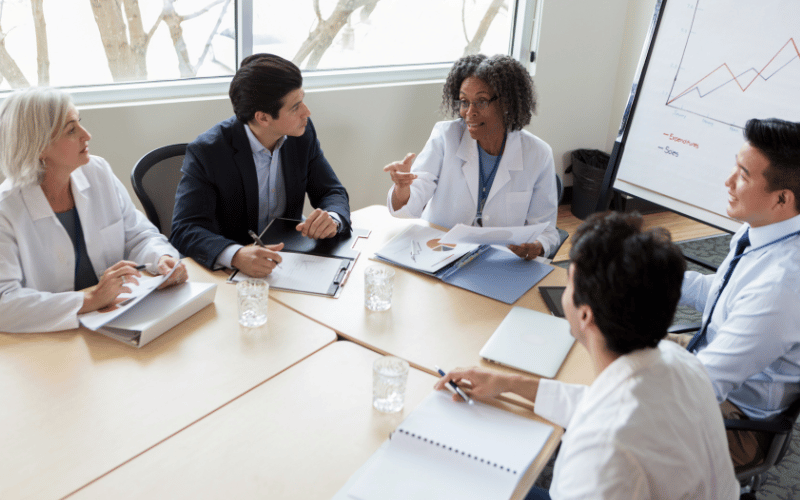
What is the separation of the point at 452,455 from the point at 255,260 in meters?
0.93

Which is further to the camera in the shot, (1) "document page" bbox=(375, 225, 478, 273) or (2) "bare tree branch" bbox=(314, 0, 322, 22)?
(2) "bare tree branch" bbox=(314, 0, 322, 22)

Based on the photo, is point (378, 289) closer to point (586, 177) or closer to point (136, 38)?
point (136, 38)

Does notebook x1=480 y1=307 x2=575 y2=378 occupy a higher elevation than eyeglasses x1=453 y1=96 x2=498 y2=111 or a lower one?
lower

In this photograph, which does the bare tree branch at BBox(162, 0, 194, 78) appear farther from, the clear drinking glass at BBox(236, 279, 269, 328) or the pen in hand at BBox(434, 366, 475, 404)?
the pen in hand at BBox(434, 366, 475, 404)

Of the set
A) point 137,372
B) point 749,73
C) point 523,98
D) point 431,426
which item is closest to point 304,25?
point 523,98

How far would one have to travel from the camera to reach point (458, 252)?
202 centimetres

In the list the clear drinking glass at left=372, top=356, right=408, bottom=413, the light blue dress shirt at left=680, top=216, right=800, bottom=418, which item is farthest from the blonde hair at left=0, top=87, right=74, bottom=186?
the light blue dress shirt at left=680, top=216, right=800, bottom=418

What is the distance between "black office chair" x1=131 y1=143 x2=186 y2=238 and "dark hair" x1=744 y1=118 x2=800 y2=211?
1.99 m

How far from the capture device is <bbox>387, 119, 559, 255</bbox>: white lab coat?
7.91 ft

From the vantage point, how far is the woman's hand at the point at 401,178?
86.2 inches

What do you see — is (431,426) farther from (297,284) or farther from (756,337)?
(756,337)

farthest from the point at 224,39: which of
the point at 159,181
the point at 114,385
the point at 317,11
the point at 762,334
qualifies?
the point at 762,334

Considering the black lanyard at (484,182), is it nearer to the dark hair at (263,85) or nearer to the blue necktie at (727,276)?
the dark hair at (263,85)

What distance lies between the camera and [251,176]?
224 centimetres
